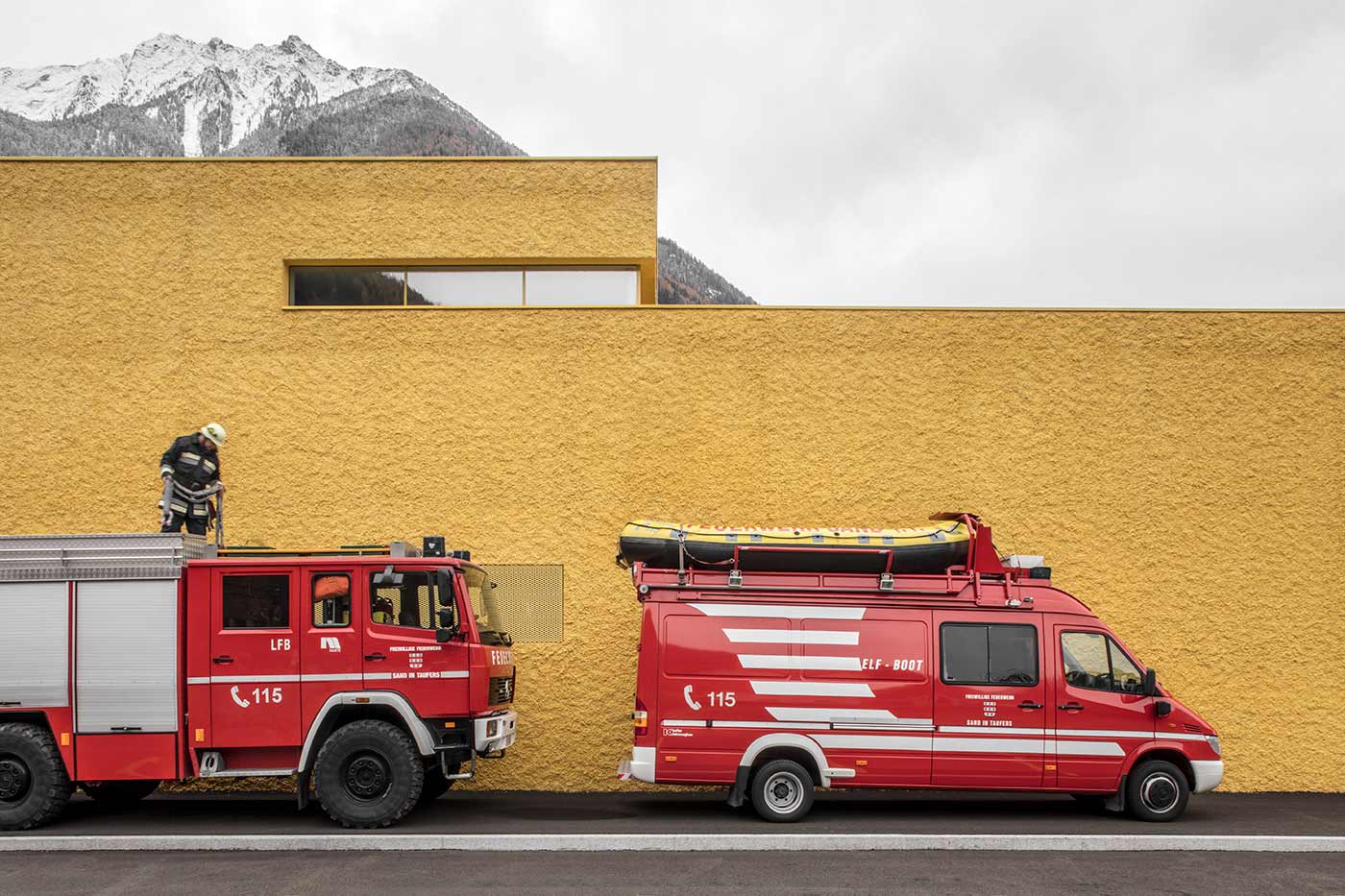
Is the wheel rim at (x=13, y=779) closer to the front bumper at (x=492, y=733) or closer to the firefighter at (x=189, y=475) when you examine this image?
the firefighter at (x=189, y=475)

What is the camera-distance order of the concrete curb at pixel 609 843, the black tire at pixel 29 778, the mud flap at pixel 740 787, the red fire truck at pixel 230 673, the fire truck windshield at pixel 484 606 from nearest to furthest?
the concrete curb at pixel 609 843
the black tire at pixel 29 778
the red fire truck at pixel 230 673
the mud flap at pixel 740 787
the fire truck windshield at pixel 484 606

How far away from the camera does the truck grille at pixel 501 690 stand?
11062 mm

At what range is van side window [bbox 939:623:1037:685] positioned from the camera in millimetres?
10945

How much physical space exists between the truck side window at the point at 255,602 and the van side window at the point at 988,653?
6290 millimetres

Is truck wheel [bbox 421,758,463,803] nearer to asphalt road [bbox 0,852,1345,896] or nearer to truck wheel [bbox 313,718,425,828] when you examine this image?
truck wheel [bbox 313,718,425,828]

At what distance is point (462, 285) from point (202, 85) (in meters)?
102

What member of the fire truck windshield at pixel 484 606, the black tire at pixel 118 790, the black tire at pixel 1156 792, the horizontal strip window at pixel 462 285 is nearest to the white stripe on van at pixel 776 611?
the fire truck windshield at pixel 484 606

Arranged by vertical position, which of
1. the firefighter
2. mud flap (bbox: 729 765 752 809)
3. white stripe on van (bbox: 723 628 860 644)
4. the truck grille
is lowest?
mud flap (bbox: 729 765 752 809)

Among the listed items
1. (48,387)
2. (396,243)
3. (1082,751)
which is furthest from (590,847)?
(48,387)

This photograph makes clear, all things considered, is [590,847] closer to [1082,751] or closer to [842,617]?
[842,617]

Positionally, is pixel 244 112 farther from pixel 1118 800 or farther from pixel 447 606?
pixel 1118 800

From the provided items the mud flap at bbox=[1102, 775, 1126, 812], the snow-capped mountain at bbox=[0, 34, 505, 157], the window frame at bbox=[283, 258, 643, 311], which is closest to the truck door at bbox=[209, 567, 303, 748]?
the window frame at bbox=[283, 258, 643, 311]

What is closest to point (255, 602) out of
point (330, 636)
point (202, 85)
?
point (330, 636)

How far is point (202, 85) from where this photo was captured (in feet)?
339
